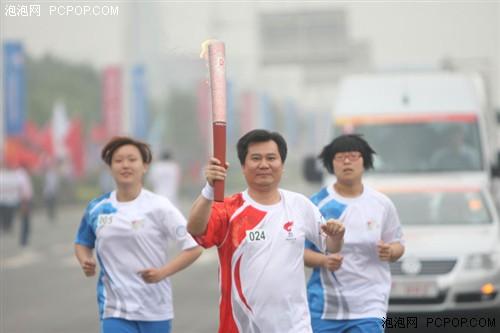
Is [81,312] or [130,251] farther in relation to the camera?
[81,312]

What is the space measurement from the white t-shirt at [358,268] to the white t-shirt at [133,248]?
0.74 meters

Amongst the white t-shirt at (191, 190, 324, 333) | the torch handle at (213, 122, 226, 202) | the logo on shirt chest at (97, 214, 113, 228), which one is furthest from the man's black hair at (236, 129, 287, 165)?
the logo on shirt chest at (97, 214, 113, 228)

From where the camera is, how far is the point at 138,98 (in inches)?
1216

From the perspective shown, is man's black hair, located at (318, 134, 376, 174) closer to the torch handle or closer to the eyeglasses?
the eyeglasses

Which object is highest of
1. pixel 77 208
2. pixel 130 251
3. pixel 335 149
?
pixel 335 149

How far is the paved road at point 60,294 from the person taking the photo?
977 centimetres

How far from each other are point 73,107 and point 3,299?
3517 centimetres

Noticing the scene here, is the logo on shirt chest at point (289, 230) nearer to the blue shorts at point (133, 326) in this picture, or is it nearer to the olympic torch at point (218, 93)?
the olympic torch at point (218, 93)

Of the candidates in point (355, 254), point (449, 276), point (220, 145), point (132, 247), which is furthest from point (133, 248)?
point (449, 276)

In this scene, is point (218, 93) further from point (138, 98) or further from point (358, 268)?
point (138, 98)

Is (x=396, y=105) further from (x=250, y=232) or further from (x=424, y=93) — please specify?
(x=250, y=232)

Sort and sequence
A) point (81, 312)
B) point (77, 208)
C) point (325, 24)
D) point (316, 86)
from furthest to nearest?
point (316, 86) → point (325, 24) → point (77, 208) → point (81, 312)

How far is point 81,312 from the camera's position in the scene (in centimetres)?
1080

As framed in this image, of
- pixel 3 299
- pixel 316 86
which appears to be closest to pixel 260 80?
pixel 316 86
